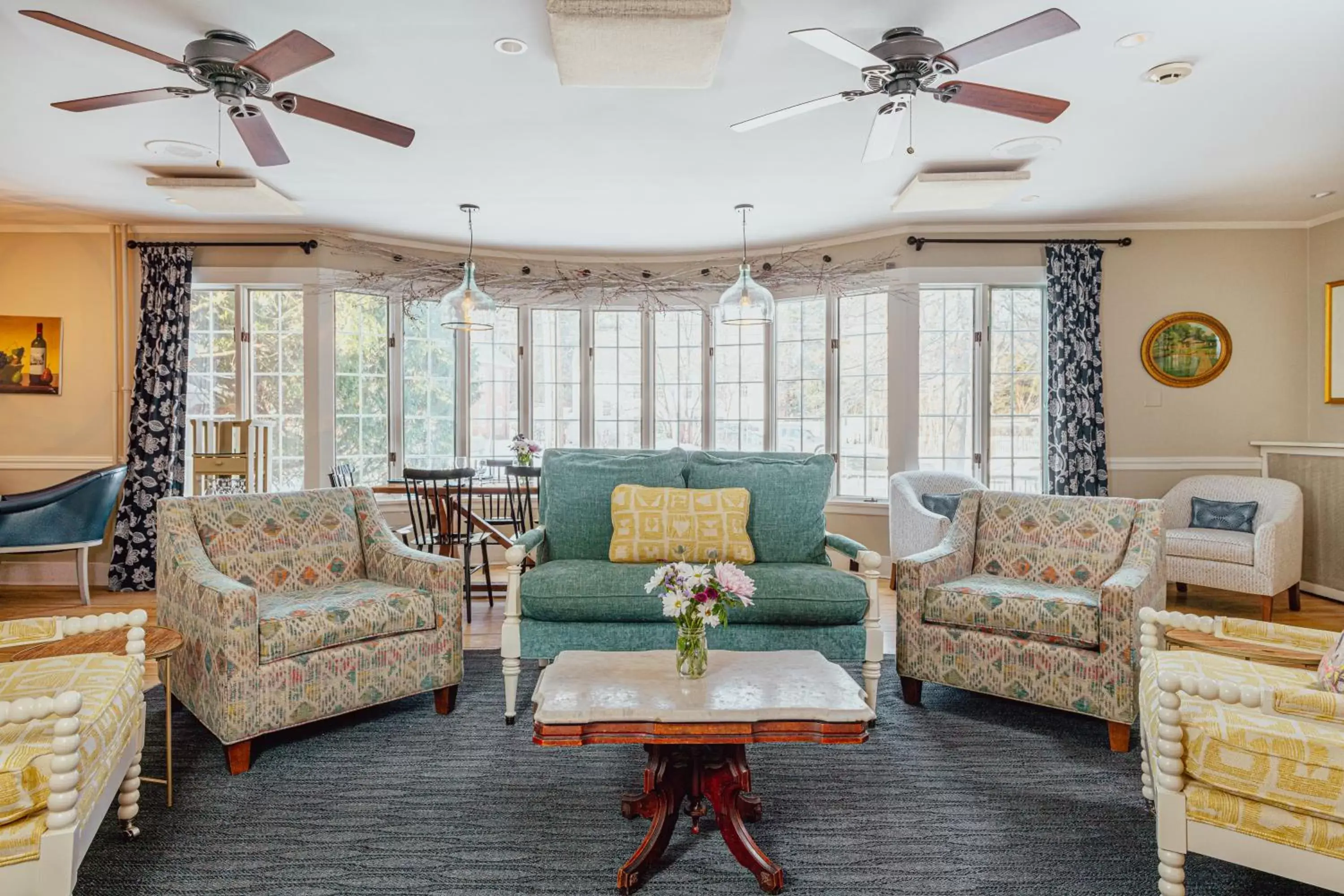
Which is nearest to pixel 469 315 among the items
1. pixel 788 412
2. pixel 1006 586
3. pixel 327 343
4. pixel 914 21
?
pixel 327 343

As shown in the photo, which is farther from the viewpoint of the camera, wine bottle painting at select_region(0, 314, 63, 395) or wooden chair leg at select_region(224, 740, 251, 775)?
wine bottle painting at select_region(0, 314, 63, 395)

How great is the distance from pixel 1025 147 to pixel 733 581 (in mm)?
3157

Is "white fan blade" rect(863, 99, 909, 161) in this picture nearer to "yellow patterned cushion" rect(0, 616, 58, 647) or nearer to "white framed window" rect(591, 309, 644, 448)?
"yellow patterned cushion" rect(0, 616, 58, 647)

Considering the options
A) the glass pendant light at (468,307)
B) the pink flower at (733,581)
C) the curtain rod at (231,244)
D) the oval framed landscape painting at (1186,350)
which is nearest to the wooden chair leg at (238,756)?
the pink flower at (733,581)

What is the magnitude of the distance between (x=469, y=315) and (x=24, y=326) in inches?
134

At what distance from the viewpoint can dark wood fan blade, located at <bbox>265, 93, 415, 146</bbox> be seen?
270cm

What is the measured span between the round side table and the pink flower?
1.56 m

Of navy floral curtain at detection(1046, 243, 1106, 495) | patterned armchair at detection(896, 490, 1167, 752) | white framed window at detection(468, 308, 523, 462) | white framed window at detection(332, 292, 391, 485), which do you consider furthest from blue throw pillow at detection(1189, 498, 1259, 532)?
white framed window at detection(332, 292, 391, 485)

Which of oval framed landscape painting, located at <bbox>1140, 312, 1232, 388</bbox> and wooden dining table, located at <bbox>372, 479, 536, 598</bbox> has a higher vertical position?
oval framed landscape painting, located at <bbox>1140, 312, 1232, 388</bbox>

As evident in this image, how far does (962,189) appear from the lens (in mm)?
4188

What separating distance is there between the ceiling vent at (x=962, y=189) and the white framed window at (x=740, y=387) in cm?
203

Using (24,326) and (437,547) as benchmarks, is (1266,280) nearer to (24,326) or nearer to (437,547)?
(437,547)

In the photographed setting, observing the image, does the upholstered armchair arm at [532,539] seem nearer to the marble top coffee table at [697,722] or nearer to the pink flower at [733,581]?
the marble top coffee table at [697,722]

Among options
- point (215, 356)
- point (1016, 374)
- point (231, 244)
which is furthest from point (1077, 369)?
point (215, 356)
